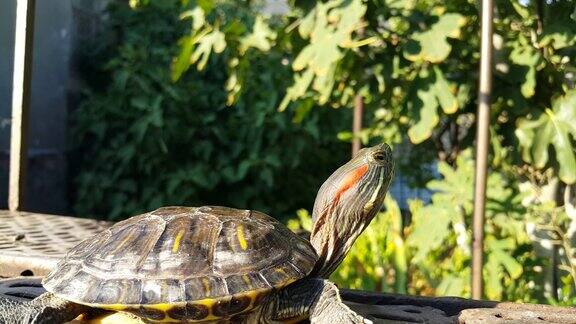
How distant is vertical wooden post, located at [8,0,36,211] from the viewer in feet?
9.41

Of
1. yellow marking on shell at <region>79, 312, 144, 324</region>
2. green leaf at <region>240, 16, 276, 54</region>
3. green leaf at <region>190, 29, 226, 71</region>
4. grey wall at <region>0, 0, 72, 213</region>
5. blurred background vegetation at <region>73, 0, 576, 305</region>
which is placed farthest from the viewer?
grey wall at <region>0, 0, 72, 213</region>

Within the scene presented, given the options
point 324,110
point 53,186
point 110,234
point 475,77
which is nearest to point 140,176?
point 53,186

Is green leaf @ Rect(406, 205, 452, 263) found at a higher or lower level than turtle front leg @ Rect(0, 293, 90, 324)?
higher

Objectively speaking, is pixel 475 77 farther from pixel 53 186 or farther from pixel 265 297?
pixel 53 186

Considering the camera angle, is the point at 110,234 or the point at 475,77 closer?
the point at 110,234

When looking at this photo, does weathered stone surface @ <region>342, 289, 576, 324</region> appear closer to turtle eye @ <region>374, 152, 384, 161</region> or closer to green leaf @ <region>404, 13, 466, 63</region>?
turtle eye @ <region>374, 152, 384, 161</region>

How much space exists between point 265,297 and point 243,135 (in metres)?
3.95

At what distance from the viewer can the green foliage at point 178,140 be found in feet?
17.4

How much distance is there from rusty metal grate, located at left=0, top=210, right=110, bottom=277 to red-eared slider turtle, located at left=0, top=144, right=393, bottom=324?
459 mm

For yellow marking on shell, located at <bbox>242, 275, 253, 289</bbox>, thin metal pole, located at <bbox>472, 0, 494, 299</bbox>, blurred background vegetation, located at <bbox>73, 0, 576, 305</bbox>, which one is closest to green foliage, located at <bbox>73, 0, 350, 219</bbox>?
blurred background vegetation, located at <bbox>73, 0, 576, 305</bbox>

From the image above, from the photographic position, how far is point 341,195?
5.44 ft

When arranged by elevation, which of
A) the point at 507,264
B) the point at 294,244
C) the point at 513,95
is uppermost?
the point at 513,95

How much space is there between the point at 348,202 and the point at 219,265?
0.34 metres

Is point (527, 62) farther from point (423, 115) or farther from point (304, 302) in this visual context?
point (304, 302)
